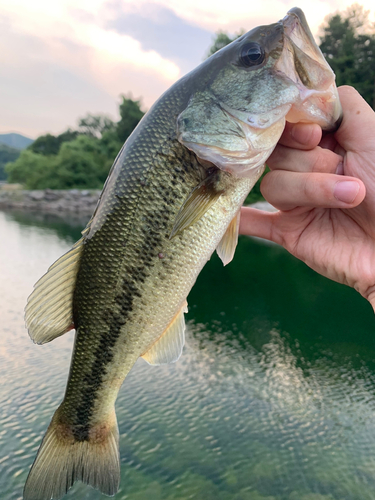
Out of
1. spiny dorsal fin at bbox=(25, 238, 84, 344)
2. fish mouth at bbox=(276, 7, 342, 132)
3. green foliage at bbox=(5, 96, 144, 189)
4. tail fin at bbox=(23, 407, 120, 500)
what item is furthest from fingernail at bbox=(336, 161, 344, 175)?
green foliage at bbox=(5, 96, 144, 189)

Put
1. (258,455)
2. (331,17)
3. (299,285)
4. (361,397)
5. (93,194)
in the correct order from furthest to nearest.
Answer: (93,194)
(331,17)
(299,285)
(361,397)
(258,455)

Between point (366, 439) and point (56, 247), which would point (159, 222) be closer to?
point (366, 439)

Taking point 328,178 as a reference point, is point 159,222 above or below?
below

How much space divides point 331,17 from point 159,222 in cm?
4735

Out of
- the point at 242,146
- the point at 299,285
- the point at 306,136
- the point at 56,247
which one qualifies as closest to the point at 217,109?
the point at 242,146

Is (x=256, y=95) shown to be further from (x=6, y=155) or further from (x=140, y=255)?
(x=6, y=155)

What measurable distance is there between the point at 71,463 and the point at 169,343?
2.98 ft

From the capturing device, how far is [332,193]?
2.19 m

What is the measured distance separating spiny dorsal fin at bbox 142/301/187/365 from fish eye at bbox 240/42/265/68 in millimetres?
1383

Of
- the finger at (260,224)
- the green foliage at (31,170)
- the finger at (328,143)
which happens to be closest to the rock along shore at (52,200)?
the green foliage at (31,170)

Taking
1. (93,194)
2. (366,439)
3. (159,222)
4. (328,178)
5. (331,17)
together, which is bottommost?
(93,194)

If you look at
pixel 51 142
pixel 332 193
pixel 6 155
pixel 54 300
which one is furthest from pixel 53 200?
pixel 6 155

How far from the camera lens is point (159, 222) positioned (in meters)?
2.08

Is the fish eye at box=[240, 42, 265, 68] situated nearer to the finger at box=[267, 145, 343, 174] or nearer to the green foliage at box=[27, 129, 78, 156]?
the finger at box=[267, 145, 343, 174]
